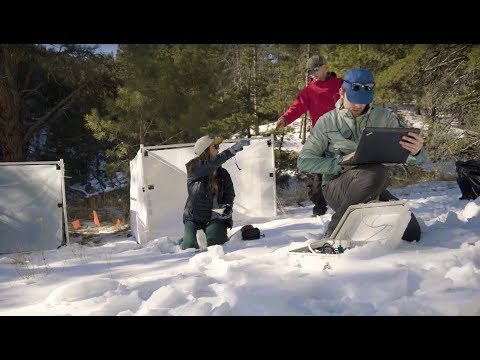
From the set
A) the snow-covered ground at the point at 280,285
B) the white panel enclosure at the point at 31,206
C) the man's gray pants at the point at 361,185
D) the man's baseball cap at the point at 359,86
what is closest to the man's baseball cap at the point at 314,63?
the man's baseball cap at the point at 359,86

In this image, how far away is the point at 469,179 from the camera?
23.0 ft

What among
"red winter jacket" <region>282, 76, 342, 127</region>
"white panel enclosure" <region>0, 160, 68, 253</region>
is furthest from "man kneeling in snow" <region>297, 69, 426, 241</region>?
"white panel enclosure" <region>0, 160, 68, 253</region>

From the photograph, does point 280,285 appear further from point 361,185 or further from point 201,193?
point 201,193

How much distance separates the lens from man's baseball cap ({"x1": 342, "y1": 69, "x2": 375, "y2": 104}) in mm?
3564

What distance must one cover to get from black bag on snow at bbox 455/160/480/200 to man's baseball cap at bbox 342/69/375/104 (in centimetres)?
413

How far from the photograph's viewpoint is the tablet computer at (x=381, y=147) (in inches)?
130

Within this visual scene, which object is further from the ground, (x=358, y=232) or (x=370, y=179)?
(x=370, y=179)

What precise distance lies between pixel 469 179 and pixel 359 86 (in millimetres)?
4307

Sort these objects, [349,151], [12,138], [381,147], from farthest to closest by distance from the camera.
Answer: [12,138] < [349,151] < [381,147]

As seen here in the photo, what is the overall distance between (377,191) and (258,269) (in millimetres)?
1270

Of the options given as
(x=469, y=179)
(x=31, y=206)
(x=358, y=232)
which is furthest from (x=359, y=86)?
(x=31, y=206)

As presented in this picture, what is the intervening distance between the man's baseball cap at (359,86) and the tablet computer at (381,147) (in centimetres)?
43

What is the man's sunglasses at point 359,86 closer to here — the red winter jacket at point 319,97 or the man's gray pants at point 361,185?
the man's gray pants at point 361,185
